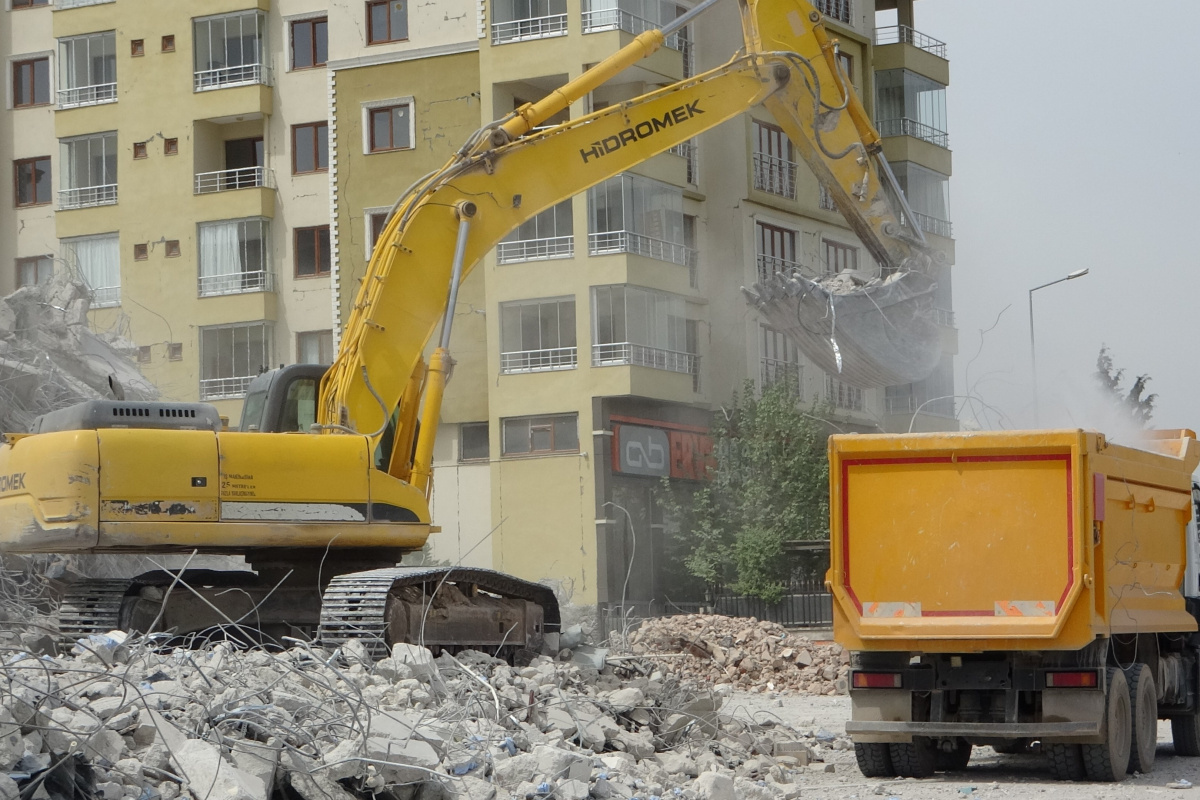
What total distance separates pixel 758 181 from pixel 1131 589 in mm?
30299

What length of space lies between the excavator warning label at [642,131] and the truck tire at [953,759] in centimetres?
679

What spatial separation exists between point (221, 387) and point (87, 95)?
383 inches

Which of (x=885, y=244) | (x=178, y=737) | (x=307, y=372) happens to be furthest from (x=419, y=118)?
(x=178, y=737)

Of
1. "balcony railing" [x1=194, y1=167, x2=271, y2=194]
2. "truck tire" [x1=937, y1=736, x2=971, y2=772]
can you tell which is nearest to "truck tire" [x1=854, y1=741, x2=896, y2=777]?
"truck tire" [x1=937, y1=736, x2=971, y2=772]

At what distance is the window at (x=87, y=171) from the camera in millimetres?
46844

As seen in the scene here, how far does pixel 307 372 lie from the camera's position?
15.4 m

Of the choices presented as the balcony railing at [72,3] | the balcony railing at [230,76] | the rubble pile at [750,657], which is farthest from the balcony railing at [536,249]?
the balcony railing at [72,3]

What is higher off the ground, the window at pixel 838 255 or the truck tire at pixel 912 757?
the window at pixel 838 255

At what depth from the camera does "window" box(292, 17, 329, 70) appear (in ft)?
148

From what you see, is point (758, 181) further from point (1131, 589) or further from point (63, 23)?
point (1131, 589)

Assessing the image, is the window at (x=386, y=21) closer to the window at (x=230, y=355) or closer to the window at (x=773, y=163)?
the window at (x=230, y=355)

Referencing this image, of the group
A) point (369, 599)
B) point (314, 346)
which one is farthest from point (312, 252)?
point (369, 599)

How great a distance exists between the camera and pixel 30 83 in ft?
160

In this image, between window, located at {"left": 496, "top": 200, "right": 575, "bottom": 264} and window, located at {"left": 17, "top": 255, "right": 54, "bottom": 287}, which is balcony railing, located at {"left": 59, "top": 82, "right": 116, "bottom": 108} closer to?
window, located at {"left": 17, "top": 255, "right": 54, "bottom": 287}
